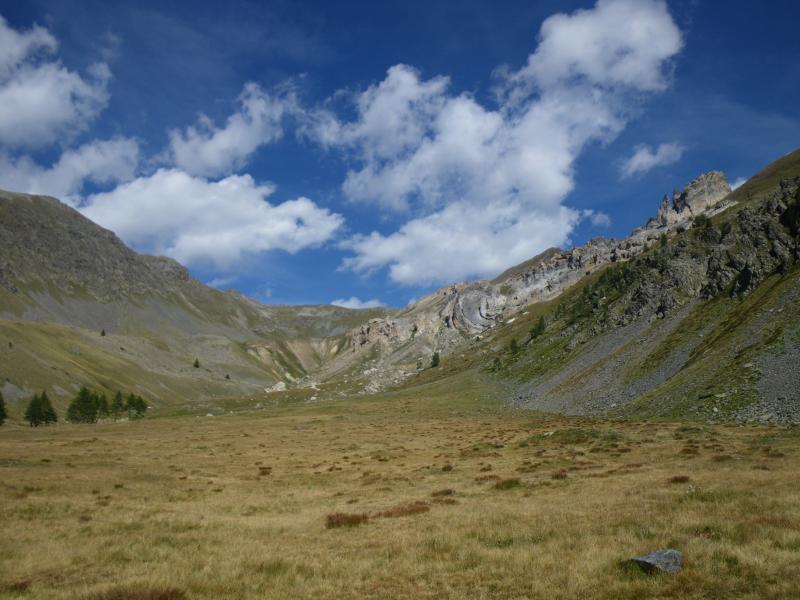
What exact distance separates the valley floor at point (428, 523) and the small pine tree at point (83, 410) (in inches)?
4606

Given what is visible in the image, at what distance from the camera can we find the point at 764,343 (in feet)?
229

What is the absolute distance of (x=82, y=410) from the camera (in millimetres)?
148750

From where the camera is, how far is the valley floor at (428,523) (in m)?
13.2

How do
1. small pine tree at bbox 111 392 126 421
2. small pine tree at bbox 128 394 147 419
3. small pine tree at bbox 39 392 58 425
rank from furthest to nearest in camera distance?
small pine tree at bbox 128 394 147 419 < small pine tree at bbox 111 392 126 421 < small pine tree at bbox 39 392 58 425

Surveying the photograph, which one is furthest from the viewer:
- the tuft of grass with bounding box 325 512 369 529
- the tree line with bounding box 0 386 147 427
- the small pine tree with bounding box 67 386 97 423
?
the small pine tree with bounding box 67 386 97 423

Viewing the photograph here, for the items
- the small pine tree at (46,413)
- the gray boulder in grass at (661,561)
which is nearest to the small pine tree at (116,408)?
the small pine tree at (46,413)

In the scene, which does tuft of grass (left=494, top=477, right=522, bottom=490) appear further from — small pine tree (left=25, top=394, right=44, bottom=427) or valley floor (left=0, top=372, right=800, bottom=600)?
small pine tree (left=25, top=394, right=44, bottom=427)

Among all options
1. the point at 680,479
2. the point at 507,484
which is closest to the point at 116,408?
the point at 507,484

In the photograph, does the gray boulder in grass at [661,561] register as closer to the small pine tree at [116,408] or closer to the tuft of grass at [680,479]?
the tuft of grass at [680,479]

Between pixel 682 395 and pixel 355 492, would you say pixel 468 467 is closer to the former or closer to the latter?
pixel 355 492

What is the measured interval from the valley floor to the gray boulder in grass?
34 cm

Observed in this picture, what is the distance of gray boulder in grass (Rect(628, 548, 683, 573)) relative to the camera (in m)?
12.3

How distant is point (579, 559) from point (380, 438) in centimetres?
6326

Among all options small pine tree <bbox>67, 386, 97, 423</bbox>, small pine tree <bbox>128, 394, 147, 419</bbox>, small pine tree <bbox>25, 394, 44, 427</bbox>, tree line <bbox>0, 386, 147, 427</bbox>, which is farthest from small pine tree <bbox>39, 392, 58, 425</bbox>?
small pine tree <bbox>128, 394, 147, 419</bbox>
